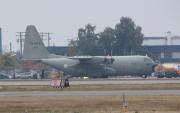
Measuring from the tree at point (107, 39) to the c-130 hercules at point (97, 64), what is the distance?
4792cm

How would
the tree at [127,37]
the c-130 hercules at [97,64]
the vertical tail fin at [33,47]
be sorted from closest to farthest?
the c-130 hercules at [97,64]
the vertical tail fin at [33,47]
the tree at [127,37]

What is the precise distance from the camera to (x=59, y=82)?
7556 centimetres

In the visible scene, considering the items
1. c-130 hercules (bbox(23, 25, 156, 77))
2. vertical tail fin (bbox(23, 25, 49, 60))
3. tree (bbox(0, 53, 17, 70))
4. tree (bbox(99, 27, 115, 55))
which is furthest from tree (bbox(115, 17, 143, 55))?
c-130 hercules (bbox(23, 25, 156, 77))

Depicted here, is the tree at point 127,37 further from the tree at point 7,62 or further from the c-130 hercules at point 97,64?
the c-130 hercules at point 97,64

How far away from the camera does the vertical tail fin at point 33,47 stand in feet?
408

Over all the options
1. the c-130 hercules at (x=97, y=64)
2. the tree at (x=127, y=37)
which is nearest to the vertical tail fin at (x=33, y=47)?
the c-130 hercules at (x=97, y=64)

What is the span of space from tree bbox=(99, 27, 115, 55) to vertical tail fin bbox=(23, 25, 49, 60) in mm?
43872

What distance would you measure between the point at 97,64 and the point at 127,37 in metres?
55.3

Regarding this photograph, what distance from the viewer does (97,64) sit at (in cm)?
12188

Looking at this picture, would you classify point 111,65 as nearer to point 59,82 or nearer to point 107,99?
point 59,82

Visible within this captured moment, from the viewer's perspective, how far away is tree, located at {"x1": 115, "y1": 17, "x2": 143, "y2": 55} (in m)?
175

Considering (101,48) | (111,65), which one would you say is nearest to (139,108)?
(111,65)

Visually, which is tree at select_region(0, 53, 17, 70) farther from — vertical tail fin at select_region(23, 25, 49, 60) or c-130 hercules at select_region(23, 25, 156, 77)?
c-130 hercules at select_region(23, 25, 156, 77)

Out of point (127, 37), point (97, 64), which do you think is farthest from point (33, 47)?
point (127, 37)
